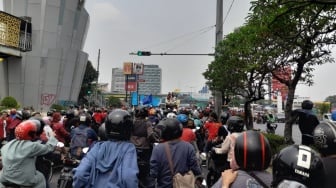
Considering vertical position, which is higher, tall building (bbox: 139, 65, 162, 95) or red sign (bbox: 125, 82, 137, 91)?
tall building (bbox: 139, 65, 162, 95)

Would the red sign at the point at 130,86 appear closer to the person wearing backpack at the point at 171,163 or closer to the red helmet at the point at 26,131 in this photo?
the red helmet at the point at 26,131

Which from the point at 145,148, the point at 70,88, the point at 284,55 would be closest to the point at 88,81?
the point at 70,88

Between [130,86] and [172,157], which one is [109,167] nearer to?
[172,157]

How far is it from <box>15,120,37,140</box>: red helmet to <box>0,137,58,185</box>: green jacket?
0.06 m

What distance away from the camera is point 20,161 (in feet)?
17.1

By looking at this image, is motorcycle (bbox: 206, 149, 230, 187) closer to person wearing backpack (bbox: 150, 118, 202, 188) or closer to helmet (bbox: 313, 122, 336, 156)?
person wearing backpack (bbox: 150, 118, 202, 188)

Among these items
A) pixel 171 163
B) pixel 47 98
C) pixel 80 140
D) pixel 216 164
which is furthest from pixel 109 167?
pixel 47 98

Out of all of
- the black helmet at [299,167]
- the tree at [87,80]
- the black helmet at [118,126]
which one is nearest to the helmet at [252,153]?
the black helmet at [299,167]

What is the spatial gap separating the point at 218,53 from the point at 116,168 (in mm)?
20762

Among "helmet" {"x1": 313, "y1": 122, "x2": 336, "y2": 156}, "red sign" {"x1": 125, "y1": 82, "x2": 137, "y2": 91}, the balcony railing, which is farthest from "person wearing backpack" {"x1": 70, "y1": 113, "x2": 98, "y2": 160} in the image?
the balcony railing

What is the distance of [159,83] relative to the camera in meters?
131

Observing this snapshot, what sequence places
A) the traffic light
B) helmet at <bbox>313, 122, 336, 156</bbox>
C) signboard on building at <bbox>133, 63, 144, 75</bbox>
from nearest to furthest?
helmet at <bbox>313, 122, 336, 156</bbox>
the traffic light
signboard on building at <bbox>133, 63, 144, 75</bbox>

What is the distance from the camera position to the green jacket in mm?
5180

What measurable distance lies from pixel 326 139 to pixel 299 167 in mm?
1175
